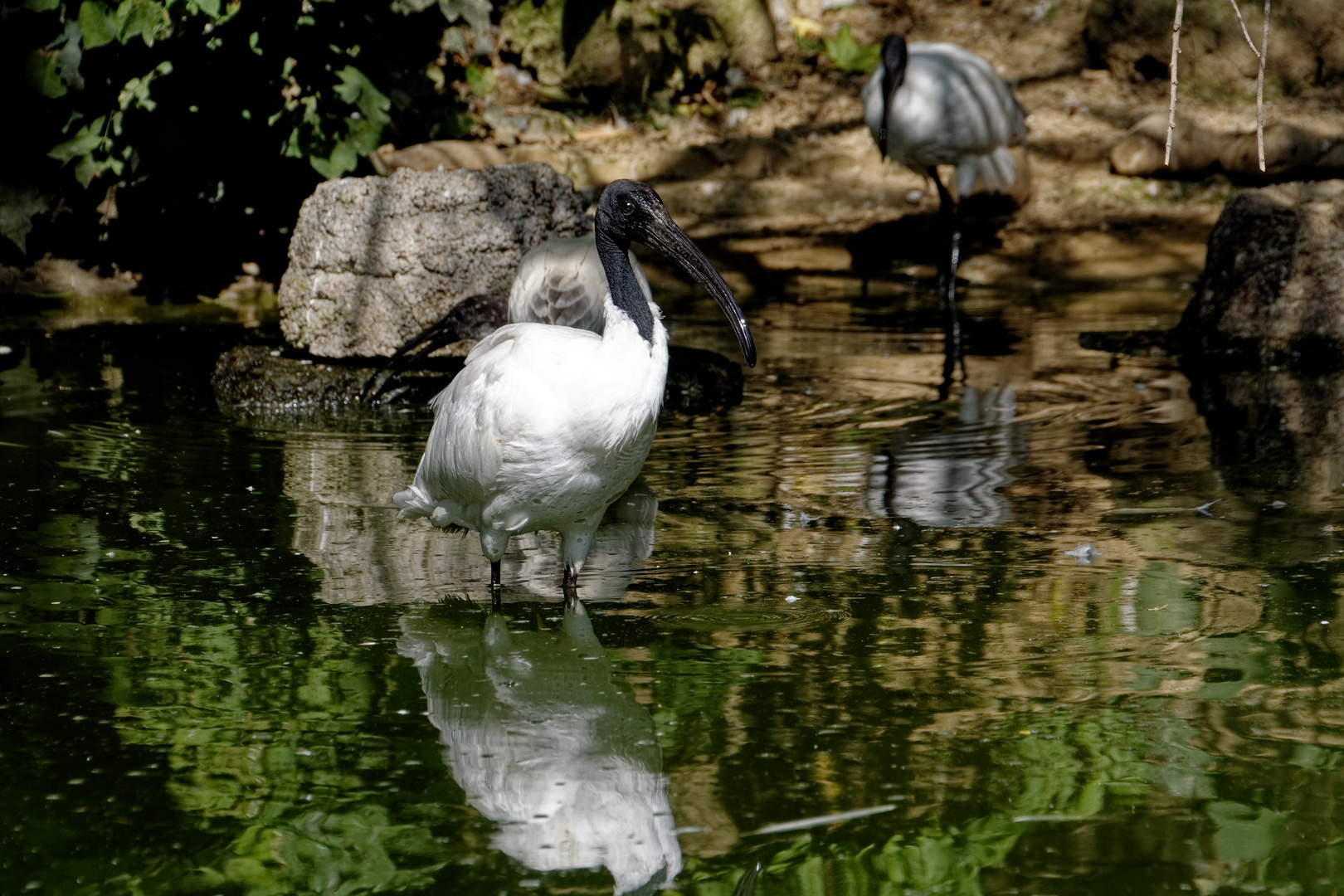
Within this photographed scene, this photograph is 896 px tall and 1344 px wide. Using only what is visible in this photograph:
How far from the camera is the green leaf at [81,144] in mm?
10586

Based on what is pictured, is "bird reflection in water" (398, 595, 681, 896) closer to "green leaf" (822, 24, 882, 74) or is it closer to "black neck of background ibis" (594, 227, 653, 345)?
"black neck of background ibis" (594, 227, 653, 345)

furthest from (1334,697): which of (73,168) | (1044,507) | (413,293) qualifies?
(73,168)

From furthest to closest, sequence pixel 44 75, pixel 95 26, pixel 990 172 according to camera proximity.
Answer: pixel 990 172 < pixel 44 75 < pixel 95 26

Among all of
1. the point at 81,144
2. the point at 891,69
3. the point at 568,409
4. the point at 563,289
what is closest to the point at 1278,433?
the point at 563,289

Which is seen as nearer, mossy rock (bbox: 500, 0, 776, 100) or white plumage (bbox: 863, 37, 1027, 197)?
white plumage (bbox: 863, 37, 1027, 197)

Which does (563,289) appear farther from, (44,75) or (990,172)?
(990,172)

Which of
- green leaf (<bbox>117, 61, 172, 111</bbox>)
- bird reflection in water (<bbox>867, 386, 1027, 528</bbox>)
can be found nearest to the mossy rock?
green leaf (<bbox>117, 61, 172, 111</bbox>)

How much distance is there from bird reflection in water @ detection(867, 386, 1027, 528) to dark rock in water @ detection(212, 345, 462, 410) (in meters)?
2.55

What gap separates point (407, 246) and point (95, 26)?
3.55m

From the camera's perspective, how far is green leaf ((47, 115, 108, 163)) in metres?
10.6

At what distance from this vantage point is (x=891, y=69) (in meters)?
11.5

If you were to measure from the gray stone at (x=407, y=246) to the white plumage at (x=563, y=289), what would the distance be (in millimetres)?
1120

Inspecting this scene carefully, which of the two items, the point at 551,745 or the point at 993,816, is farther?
the point at 551,745

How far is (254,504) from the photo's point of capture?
5824 millimetres
